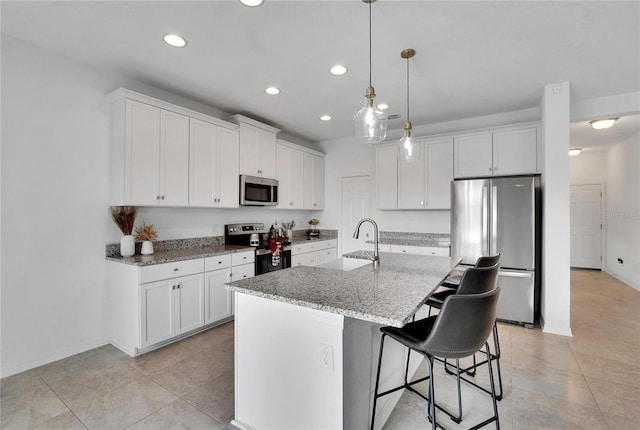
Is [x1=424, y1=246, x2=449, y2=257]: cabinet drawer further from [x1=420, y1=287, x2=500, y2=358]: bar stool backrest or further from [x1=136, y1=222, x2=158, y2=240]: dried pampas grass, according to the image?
[x1=136, y1=222, x2=158, y2=240]: dried pampas grass

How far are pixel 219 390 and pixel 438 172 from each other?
3736 mm

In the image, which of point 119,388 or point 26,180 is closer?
point 119,388

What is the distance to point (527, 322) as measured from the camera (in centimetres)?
347

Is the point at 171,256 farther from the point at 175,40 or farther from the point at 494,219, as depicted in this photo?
the point at 494,219

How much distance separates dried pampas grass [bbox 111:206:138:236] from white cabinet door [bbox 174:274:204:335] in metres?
0.71

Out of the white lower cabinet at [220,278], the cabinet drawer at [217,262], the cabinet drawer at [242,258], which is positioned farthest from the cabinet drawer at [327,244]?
the cabinet drawer at [217,262]

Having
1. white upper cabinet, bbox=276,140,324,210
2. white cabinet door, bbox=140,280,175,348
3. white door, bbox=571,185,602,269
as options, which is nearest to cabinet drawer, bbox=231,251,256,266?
white cabinet door, bbox=140,280,175,348

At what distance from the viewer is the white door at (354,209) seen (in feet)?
17.5

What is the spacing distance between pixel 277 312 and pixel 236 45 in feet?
7.02

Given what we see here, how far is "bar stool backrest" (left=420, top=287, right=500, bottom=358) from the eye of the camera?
1324mm

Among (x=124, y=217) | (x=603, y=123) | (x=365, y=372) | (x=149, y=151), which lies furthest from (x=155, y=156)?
(x=603, y=123)

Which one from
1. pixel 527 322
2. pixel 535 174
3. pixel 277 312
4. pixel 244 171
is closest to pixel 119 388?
pixel 277 312

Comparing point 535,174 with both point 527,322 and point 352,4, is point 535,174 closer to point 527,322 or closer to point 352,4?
point 527,322

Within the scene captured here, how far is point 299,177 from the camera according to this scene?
16.8 ft
